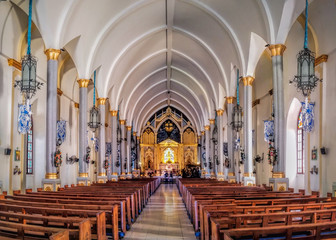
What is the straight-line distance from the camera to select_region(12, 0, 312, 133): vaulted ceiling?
42.4 feet

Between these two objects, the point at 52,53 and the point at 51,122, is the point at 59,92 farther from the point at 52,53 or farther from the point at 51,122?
the point at 51,122

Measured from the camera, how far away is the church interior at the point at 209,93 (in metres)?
6.76

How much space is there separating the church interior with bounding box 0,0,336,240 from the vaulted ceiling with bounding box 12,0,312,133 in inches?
2.8

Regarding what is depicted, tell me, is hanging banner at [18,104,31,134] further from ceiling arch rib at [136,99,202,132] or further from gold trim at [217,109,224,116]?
ceiling arch rib at [136,99,202,132]

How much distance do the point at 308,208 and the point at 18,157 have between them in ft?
40.3

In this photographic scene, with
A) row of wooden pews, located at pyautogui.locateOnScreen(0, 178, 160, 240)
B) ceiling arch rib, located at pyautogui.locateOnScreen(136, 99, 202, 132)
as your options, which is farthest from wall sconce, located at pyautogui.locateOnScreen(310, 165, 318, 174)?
ceiling arch rib, located at pyautogui.locateOnScreen(136, 99, 202, 132)

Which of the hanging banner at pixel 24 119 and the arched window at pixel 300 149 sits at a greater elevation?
the hanging banner at pixel 24 119

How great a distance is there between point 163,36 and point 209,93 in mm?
7566

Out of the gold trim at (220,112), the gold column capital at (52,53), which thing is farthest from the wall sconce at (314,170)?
the gold column capital at (52,53)

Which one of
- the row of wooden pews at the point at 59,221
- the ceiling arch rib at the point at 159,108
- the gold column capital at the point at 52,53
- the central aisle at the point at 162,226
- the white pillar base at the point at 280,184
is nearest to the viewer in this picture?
the row of wooden pews at the point at 59,221

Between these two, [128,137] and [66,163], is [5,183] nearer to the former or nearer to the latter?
[66,163]

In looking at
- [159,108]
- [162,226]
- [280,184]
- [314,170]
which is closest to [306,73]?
[280,184]

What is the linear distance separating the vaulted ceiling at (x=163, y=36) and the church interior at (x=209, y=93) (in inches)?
2.8

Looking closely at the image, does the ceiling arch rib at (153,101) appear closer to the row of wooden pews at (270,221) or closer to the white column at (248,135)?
the white column at (248,135)
